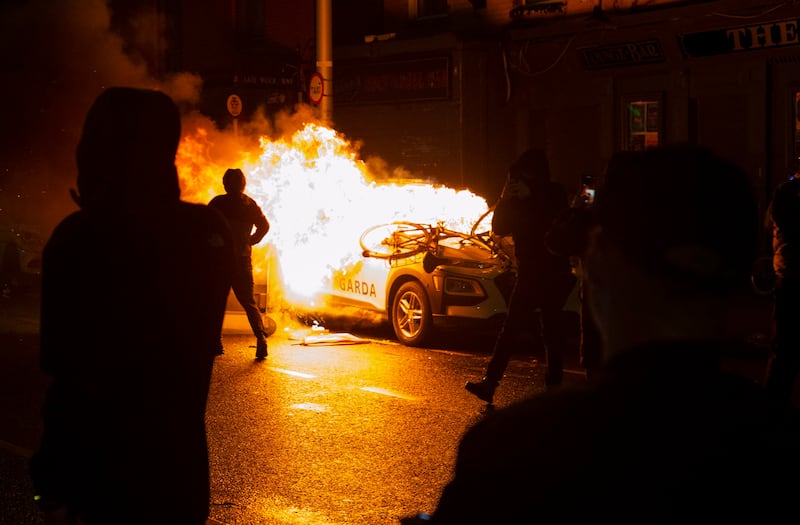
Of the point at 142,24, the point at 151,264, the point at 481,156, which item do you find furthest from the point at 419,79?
the point at 151,264

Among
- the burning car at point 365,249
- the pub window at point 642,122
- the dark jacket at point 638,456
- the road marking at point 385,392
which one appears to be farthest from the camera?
the pub window at point 642,122

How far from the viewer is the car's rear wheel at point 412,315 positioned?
12.6 metres

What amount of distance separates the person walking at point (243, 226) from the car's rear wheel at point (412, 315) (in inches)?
71.2

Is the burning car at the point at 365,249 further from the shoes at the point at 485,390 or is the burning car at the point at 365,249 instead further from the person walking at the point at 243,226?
the shoes at the point at 485,390

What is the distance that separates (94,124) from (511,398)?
6773mm

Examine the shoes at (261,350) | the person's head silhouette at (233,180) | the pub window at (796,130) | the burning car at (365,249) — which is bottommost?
the shoes at (261,350)

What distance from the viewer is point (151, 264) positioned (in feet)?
10.8

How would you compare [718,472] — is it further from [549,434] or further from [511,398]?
[511,398]

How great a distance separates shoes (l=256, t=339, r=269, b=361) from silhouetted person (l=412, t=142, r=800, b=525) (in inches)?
397

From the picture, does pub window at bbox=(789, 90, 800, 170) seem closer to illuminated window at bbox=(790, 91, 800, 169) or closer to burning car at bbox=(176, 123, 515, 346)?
illuminated window at bbox=(790, 91, 800, 169)

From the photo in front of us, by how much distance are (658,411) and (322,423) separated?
23.5 feet

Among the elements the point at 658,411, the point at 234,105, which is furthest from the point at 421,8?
the point at 658,411

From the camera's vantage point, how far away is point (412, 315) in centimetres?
1285

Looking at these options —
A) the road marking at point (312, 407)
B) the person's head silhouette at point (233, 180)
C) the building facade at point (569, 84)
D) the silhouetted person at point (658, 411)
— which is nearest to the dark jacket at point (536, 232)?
the road marking at point (312, 407)
